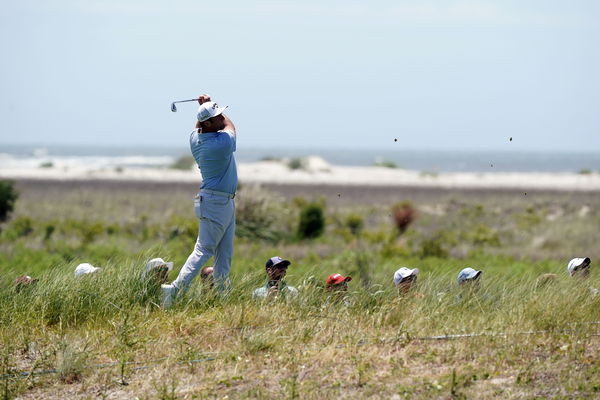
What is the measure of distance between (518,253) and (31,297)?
18424 millimetres

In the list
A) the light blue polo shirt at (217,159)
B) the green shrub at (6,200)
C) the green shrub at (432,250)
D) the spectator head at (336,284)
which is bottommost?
the green shrub at (432,250)

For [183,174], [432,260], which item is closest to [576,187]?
[183,174]

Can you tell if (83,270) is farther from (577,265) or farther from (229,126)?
(577,265)

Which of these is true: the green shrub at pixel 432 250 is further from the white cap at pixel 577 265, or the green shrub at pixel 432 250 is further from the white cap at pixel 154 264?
the white cap at pixel 154 264

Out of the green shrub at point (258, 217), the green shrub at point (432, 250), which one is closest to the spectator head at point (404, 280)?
the green shrub at point (432, 250)

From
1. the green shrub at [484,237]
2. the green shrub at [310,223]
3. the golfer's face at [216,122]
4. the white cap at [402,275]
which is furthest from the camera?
the green shrub at [310,223]

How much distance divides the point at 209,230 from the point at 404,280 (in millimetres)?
1910

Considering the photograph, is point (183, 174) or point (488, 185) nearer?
point (488, 185)

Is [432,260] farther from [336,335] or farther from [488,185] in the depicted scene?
[488,185]

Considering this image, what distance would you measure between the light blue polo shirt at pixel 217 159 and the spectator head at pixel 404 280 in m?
1.78

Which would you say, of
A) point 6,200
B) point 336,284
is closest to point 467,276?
point 336,284

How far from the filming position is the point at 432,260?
69.4 feet

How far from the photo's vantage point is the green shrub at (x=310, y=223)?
2770 cm

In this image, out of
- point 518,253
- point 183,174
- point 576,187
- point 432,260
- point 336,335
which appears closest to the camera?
point 336,335
